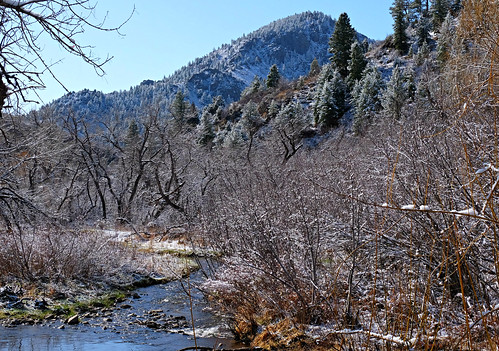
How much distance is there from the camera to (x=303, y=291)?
7430 millimetres

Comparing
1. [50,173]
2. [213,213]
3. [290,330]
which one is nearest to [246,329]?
[290,330]

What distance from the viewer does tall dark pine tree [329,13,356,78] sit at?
54.2 m

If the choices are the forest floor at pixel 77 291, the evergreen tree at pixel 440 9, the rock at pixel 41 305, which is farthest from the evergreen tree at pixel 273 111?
the rock at pixel 41 305

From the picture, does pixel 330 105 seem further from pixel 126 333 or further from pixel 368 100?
pixel 126 333

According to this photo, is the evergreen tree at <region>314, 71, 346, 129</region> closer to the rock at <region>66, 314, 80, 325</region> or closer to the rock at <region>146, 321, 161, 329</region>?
the rock at <region>146, 321, 161, 329</region>

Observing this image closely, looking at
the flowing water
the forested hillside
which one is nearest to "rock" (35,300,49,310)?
the flowing water

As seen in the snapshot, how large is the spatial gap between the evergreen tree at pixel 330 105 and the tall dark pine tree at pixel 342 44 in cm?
724

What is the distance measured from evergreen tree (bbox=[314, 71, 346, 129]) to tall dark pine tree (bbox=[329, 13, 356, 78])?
285 inches

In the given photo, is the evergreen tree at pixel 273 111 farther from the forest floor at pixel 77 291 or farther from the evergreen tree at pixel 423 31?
the forest floor at pixel 77 291

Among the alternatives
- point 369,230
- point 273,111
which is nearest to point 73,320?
point 369,230

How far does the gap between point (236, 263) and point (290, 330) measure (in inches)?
60.9

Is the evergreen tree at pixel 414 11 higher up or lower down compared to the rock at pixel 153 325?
higher up

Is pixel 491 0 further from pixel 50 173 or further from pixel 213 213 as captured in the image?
pixel 50 173

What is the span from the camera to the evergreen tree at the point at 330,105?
4544cm
